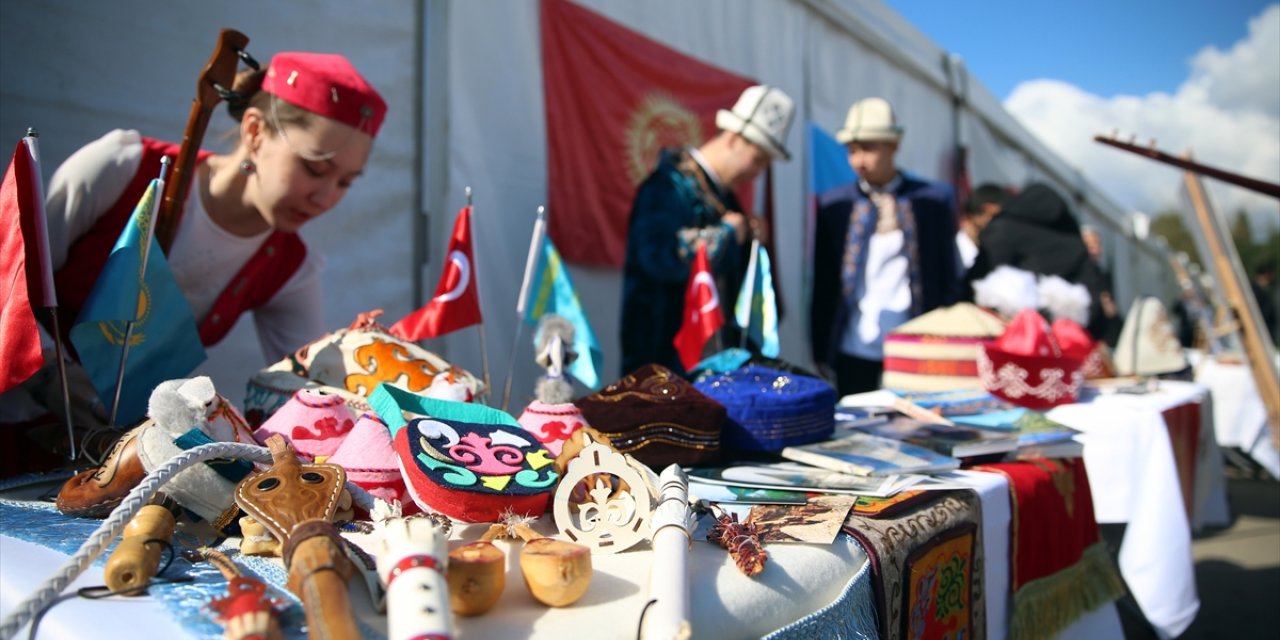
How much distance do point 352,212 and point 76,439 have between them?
1319mm

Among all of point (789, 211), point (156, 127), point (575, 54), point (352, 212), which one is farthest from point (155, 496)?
point (789, 211)

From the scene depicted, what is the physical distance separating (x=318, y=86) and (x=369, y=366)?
0.54 m

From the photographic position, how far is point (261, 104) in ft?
4.70

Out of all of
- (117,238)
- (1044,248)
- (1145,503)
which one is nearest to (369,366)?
(117,238)

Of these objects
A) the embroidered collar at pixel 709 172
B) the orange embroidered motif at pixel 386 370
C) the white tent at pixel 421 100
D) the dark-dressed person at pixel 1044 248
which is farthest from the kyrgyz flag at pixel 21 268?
the dark-dressed person at pixel 1044 248

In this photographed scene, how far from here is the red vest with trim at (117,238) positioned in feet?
4.22

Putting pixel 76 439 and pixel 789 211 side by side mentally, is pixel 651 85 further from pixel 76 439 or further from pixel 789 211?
pixel 76 439

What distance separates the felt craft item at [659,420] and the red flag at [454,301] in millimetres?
466

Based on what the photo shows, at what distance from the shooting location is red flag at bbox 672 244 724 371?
76.8 inches

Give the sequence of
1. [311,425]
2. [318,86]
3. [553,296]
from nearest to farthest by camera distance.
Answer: [311,425]
[318,86]
[553,296]

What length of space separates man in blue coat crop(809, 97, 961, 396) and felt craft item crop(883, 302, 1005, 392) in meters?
0.62

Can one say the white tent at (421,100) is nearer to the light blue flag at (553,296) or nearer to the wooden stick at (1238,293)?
the light blue flag at (553,296)

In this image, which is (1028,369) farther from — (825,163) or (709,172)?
(825,163)

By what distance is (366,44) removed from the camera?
7.79ft
